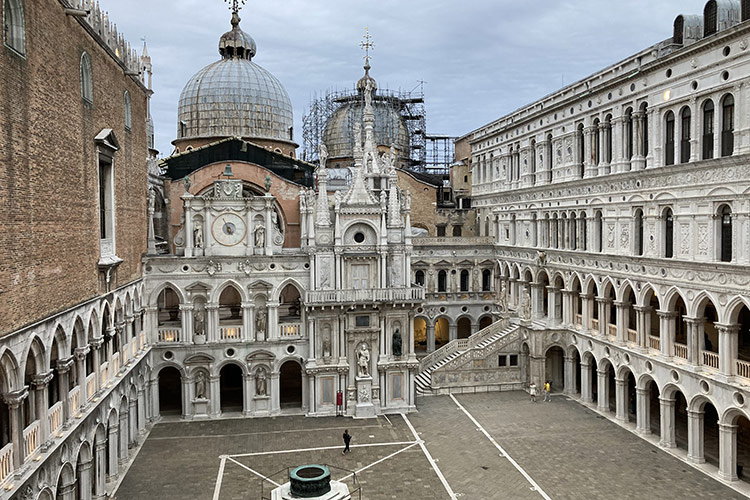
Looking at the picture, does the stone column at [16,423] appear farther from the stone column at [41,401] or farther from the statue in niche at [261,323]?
the statue in niche at [261,323]

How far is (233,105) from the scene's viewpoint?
5169cm

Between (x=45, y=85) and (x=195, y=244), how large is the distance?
17367 mm

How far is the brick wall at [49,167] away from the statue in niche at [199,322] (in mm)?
8786

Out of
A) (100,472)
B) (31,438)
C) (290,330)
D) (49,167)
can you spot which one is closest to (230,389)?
(290,330)

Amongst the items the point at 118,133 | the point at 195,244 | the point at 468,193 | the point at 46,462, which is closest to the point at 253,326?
the point at 195,244

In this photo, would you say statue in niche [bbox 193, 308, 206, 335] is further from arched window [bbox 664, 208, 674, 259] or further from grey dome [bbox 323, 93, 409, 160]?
grey dome [bbox 323, 93, 409, 160]

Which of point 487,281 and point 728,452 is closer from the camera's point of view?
point 728,452

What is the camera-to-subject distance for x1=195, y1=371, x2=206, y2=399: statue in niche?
116ft

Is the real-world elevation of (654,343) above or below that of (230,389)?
above

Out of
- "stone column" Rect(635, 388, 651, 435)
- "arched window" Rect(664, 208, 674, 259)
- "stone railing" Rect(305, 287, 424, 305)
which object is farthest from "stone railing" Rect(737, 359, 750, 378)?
"stone railing" Rect(305, 287, 424, 305)

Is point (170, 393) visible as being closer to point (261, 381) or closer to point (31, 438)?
point (261, 381)

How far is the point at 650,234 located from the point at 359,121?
37.2m

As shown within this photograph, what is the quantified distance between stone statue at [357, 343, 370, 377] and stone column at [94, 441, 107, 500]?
14.9 meters

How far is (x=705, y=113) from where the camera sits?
2764 cm
